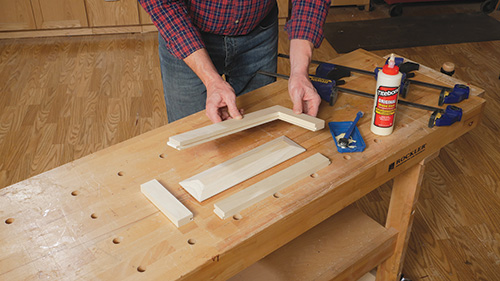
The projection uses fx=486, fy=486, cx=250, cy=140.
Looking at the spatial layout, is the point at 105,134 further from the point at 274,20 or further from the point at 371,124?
the point at 371,124

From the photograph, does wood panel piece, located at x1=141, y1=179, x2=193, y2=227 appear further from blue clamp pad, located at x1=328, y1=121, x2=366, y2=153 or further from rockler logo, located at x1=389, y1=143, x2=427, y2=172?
rockler logo, located at x1=389, y1=143, x2=427, y2=172

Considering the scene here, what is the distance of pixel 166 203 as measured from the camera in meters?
0.95

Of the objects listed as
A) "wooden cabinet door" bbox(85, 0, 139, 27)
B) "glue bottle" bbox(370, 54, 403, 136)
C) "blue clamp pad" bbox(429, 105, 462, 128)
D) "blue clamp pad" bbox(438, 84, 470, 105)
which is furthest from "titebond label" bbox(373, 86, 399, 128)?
"wooden cabinet door" bbox(85, 0, 139, 27)

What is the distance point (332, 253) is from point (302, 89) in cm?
48

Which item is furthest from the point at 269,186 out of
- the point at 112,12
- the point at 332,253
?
the point at 112,12

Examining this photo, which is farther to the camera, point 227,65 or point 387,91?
point 227,65

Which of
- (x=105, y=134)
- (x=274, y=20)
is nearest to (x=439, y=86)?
(x=274, y=20)

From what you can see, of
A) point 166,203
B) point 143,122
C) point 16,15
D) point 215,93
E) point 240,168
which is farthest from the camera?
point 16,15

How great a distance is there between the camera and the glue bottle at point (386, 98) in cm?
108

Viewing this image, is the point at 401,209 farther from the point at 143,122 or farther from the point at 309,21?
the point at 143,122

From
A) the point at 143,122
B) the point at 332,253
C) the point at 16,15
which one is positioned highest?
the point at 332,253

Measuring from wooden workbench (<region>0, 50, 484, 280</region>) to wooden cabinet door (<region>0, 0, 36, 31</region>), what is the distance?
2.84 metres

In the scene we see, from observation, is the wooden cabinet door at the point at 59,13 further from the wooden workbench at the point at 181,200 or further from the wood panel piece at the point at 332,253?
the wood panel piece at the point at 332,253

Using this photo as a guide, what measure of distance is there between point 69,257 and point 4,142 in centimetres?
186
